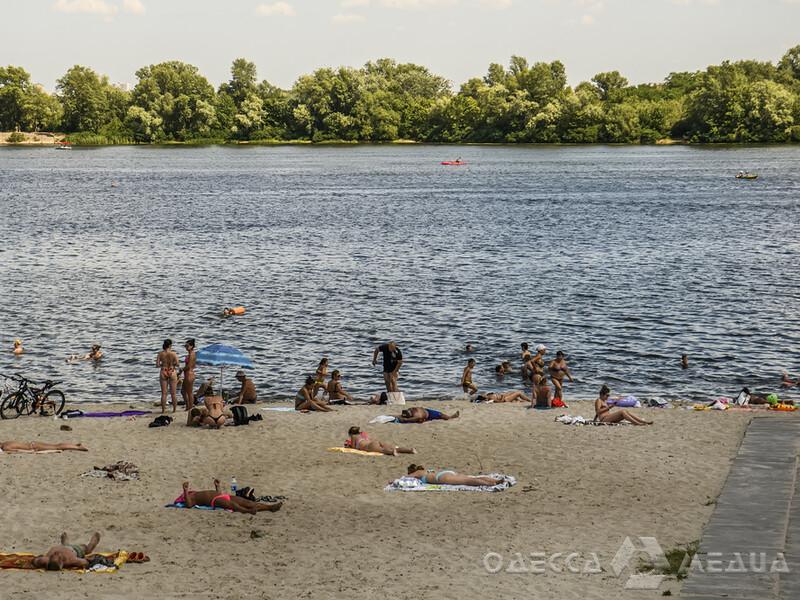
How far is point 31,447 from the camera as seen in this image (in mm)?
25672

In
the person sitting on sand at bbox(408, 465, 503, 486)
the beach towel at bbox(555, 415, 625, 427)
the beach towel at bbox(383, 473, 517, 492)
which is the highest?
the person sitting on sand at bbox(408, 465, 503, 486)

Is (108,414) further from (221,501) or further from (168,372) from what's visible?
(221,501)

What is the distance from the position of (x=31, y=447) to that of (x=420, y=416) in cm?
954

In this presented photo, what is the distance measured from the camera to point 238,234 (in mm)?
83875

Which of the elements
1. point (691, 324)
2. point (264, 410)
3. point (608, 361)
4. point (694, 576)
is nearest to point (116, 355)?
point (264, 410)

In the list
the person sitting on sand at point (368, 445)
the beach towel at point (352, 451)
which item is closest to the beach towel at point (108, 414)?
the beach towel at point (352, 451)

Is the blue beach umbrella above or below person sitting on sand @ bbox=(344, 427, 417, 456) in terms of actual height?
above

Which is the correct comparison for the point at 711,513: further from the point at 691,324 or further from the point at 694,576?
the point at 691,324

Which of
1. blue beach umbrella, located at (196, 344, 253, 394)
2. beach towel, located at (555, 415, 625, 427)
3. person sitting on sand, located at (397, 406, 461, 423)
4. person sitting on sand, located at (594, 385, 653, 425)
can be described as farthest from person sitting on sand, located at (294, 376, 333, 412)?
person sitting on sand, located at (594, 385, 653, 425)

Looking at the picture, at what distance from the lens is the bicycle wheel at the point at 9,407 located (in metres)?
29.8

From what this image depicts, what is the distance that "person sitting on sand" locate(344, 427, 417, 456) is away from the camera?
2567 cm

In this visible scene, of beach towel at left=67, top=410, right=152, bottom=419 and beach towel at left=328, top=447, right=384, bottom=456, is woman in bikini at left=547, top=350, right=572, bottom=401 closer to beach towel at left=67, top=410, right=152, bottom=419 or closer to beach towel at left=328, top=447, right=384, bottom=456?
beach towel at left=328, top=447, right=384, bottom=456

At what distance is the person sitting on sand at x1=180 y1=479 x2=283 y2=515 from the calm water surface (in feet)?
45.8

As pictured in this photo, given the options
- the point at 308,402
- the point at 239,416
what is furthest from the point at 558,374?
the point at 239,416
